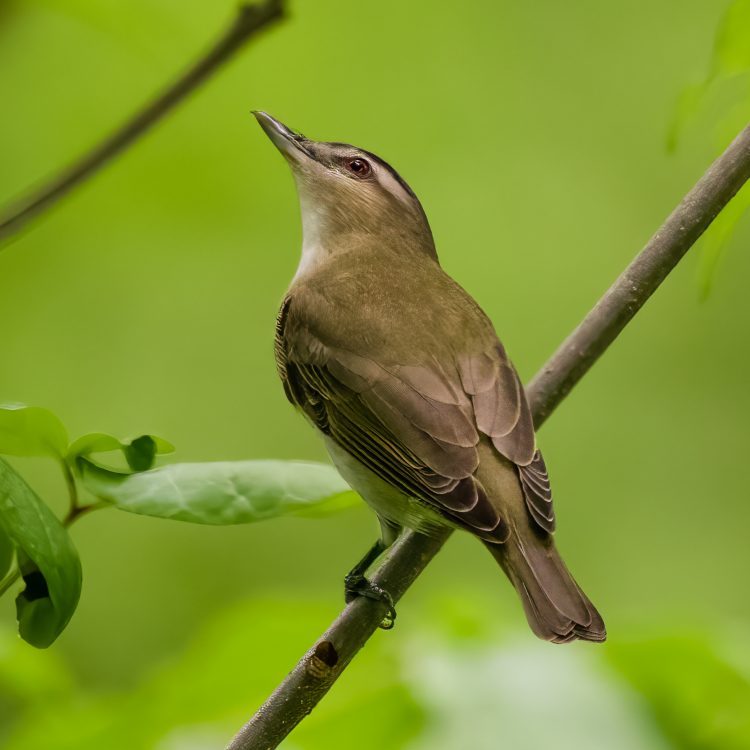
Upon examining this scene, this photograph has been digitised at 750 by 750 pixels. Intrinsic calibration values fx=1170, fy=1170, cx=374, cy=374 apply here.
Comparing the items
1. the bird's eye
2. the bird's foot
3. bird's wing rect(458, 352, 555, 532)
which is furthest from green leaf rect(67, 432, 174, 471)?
the bird's eye

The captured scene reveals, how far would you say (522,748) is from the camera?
249cm

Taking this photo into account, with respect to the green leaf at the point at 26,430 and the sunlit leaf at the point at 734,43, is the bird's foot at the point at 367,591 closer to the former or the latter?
the green leaf at the point at 26,430

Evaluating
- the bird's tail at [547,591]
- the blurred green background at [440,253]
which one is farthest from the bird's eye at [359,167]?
the bird's tail at [547,591]

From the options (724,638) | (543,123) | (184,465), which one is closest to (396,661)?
(724,638)

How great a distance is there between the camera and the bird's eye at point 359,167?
4.73 m

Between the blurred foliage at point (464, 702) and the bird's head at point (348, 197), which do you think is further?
the bird's head at point (348, 197)

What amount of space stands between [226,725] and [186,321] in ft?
17.5

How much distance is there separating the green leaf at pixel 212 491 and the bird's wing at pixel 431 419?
4.01ft

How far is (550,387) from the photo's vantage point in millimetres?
3131

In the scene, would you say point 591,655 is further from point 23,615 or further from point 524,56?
point 524,56

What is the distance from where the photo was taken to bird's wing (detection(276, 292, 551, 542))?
10.6 feet

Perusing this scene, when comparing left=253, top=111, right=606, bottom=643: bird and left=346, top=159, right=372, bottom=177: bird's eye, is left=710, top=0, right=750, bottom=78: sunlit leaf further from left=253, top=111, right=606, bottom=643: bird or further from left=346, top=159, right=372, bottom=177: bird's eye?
left=346, top=159, right=372, bottom=177: bird's eye

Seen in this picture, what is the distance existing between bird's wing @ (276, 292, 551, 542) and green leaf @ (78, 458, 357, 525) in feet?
4.01

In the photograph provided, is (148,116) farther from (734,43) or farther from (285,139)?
(285,139)
